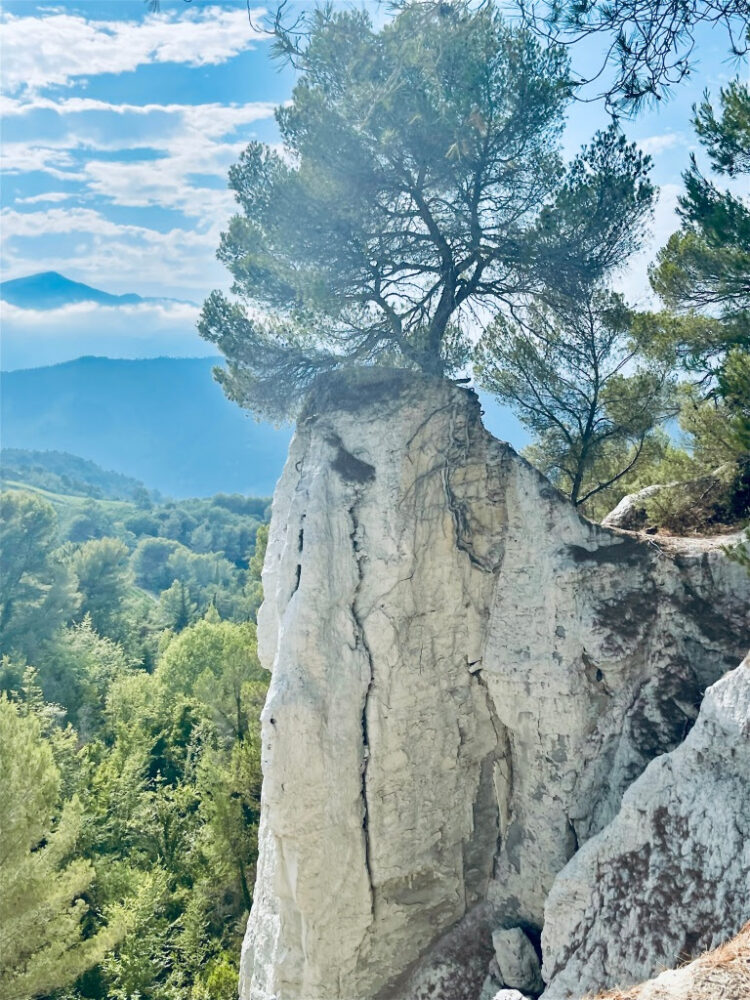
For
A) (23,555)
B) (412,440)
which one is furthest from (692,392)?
(23,555)

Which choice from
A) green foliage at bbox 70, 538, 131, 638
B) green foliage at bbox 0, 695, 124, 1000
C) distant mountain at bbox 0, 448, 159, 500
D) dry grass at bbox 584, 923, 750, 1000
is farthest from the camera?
distant mountain at bbox 0, 448, 159, 500

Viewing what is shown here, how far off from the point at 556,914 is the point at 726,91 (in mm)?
11138

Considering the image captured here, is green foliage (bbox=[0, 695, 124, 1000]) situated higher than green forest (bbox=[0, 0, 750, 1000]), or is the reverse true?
green forest (bbox=[0, 0, 750, 1000])

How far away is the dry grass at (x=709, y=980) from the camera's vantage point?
594 centimetres

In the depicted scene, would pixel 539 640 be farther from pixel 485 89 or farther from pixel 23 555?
pixel 23 555

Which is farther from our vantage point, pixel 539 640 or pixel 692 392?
pixel 692 392

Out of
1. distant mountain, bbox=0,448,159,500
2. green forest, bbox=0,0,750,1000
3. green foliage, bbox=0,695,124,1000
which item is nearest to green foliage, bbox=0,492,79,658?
green forest, bbox=0,0,750,1000

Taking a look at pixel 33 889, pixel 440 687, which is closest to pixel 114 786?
pixel 33 889

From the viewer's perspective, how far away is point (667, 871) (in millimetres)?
8055

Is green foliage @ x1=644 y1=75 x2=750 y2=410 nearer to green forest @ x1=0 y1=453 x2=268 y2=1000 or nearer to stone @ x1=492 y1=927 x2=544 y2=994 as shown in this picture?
stone @ x1=492 y1=927 x2=544 y2=994

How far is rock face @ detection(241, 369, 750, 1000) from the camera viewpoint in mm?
10391

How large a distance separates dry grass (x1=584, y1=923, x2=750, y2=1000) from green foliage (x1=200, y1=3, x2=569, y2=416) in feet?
29.7

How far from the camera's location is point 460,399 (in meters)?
12.0

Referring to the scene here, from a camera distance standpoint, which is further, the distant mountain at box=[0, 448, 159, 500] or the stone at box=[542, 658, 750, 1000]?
the distant mountain at box=[0, 448, 159, 500]
